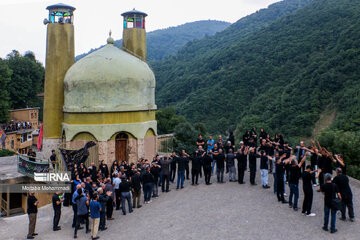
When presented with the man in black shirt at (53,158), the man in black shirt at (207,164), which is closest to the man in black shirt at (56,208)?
the man in black shirt at (53,158)

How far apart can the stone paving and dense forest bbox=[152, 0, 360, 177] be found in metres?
12.7

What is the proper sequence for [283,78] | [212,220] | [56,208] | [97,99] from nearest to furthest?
1. [212,220]
2. [56,208]
3. [97,99]
4. [283,78]

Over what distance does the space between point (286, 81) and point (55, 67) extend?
38847mm

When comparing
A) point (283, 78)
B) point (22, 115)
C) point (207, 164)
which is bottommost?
point (207, 164)

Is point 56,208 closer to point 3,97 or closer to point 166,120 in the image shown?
point 166,120

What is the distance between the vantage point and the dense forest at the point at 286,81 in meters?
40.6

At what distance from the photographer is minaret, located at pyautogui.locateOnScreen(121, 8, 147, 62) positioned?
2258 cm

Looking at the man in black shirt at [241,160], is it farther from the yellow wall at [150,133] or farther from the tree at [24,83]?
the tree at [24,83]

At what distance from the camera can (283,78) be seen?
51.9 metres

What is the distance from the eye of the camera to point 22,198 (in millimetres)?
25078

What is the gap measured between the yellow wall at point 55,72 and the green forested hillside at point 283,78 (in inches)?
1066

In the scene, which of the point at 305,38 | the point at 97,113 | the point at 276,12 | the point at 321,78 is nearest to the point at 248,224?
the point at 97,113

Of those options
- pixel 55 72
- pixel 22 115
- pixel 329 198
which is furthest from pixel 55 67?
pixel 22 115

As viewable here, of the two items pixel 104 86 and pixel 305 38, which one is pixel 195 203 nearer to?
pixel 104 86
